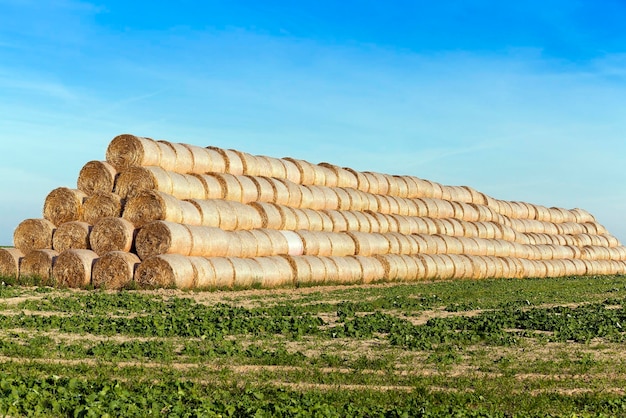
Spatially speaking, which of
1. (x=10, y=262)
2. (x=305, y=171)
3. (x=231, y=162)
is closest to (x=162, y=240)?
(x=10, y=262)

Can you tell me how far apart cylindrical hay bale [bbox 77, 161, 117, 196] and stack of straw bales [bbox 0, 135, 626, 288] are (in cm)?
4

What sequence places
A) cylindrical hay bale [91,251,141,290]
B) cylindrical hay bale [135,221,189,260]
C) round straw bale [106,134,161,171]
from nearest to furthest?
cylindrical hay bale [91,251,141,290]
cylindrical hay bale [135,221,189,260]
round straw bale [106,134,161,171]

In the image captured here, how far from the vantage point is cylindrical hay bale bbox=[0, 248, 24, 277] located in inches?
981

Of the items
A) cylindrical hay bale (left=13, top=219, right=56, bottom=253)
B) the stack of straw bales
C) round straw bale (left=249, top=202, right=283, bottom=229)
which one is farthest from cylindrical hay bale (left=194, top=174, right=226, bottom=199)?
cylindrical hay bale (left=13, top=219, right=56, bottom=253)

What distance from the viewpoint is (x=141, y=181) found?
976 inches

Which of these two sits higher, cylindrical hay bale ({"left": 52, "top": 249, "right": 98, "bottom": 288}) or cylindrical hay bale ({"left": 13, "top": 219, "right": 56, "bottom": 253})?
cylindrical hay bale ({"left": 13, "top": 219, "right": 56, "bottom": 253})

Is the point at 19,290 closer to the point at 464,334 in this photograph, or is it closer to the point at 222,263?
the point at 222,263

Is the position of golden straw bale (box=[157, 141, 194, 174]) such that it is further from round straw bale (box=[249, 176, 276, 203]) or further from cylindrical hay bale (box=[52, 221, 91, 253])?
cylindrical hay bale (box=[52, 221, 91, 253])

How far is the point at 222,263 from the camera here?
23875mm

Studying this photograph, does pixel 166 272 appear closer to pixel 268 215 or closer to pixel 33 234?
pixel 33 234

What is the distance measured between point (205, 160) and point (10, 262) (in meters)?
7.05

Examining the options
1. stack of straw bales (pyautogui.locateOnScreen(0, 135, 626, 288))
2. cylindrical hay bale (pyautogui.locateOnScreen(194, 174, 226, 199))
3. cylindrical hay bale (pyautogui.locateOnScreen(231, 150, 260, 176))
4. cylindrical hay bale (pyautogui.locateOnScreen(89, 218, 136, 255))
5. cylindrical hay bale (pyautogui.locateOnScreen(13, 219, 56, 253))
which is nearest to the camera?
stack of straw bales (pyautogui.locateOnScreen(0, 135, 626, 288))

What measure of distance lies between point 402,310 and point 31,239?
12226mm

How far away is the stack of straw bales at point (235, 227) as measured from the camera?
23281 mm
